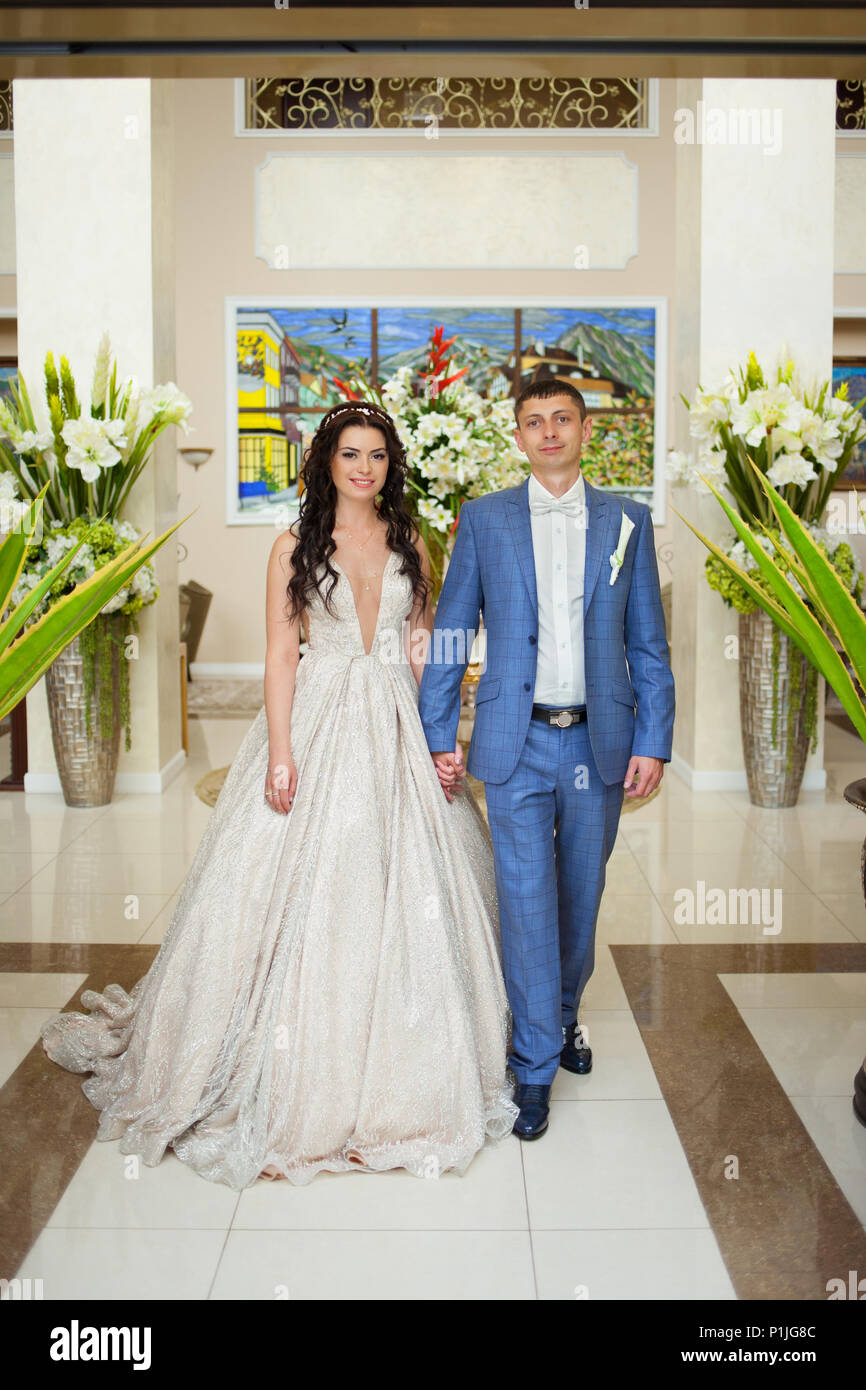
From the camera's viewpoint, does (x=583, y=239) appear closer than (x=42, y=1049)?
No

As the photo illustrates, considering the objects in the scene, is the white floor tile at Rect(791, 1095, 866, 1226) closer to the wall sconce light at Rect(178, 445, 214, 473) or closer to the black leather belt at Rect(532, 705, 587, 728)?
the black leather belt at Rect(532, 705, 587, 728)

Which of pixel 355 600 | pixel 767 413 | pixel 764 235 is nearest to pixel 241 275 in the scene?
pixel 764 235

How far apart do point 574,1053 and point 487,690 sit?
998mm

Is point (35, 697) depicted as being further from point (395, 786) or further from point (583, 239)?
point (583, 239)

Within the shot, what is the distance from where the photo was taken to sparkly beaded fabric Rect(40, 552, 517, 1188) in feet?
8.75

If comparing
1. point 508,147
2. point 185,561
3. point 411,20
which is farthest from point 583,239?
point 411,20

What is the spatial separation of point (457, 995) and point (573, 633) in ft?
2.72

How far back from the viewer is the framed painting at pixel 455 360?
10.8 metres

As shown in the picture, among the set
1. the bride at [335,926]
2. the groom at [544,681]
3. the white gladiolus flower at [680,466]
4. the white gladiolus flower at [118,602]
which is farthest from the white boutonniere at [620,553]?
the white gladiolus flower at [118,602]

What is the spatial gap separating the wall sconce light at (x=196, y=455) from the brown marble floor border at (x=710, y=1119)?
693 centimetres

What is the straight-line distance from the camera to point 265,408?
11.0 meters
